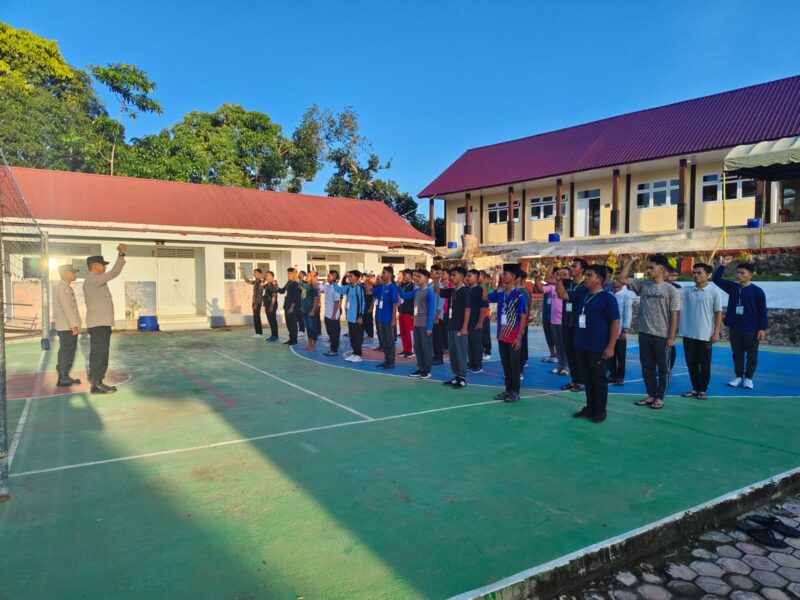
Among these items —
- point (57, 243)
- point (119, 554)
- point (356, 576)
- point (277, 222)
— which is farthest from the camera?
point (277, 222)

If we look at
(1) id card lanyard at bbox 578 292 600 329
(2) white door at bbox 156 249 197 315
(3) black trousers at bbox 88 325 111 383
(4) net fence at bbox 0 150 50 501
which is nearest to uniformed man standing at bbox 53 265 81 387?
Answer: (3) black trousers at bbox 88 325 111 383

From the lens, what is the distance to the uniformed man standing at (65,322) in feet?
24.5

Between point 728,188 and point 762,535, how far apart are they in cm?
2034

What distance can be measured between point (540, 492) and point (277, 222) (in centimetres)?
1810

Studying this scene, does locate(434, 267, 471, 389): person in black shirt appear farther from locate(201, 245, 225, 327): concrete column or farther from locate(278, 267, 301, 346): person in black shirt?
locate(201, 245, 225, 327): concrete column

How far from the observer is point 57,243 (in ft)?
54.2

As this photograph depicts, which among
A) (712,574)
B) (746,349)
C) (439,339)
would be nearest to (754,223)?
(746,349)

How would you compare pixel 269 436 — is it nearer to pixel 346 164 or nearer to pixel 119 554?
pixel 119 554

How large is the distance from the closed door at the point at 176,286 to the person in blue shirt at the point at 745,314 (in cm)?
1689

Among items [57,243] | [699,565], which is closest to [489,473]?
[699,565]

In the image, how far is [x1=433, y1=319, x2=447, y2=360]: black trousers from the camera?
10094mm

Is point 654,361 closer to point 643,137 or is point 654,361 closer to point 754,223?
point 754,223

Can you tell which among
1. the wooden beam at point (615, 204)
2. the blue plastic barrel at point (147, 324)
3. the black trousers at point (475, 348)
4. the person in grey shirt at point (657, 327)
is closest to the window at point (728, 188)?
the wooden beam at point (615, 204)

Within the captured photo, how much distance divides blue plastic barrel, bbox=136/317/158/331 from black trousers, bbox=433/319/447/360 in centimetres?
1024
